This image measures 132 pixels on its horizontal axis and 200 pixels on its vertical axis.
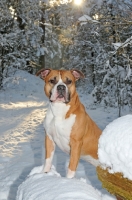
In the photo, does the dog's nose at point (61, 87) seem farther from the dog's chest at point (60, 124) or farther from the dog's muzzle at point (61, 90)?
the dog's chest at point (60, 124)

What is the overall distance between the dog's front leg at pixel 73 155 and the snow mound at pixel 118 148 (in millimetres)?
1471

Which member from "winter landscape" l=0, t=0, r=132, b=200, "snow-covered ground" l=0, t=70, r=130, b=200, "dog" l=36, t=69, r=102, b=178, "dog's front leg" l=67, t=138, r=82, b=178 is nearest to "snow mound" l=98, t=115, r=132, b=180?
"winter landscape" l=0, t=0, r=132, b=200

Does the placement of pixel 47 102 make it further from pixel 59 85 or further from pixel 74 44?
pixel 59 85

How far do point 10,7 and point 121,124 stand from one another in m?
22.1

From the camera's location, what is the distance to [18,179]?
5.11 meters

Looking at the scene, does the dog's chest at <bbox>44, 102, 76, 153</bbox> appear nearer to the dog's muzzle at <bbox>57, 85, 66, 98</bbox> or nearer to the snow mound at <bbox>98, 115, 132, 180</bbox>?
the dog's muzzle at <bbox>57, 85, 66, 98</bbox>

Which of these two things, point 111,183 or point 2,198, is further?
point 2,198

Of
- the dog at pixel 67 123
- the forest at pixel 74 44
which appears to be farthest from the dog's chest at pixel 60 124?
the forest at pixel 74 44

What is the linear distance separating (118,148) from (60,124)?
6.18ft

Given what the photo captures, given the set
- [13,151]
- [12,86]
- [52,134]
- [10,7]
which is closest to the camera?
[52,134]

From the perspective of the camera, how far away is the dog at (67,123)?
12.6 feet

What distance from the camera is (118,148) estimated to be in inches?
80.5

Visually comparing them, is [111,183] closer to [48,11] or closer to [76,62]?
[76,62]

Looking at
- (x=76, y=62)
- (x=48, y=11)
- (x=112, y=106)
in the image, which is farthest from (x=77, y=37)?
(x=112, y=106)
